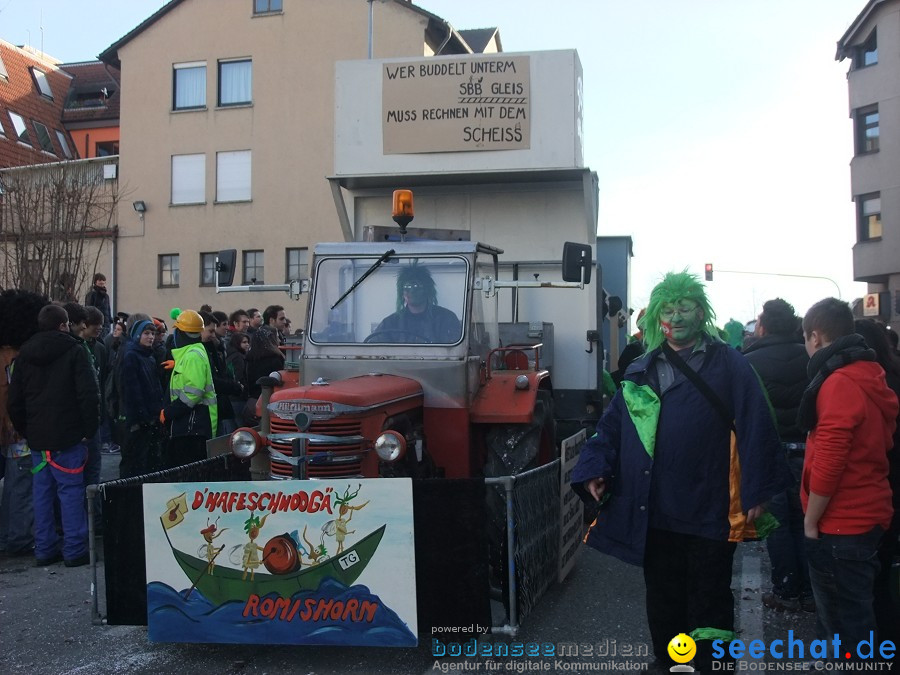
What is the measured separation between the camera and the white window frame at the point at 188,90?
26.3 metres

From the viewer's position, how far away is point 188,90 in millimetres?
26516

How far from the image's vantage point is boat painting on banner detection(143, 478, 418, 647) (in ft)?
14.7

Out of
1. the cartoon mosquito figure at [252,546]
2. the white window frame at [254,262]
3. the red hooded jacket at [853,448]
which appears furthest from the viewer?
the white window frame at [254,262]

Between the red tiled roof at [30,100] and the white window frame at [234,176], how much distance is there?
6.96 metres

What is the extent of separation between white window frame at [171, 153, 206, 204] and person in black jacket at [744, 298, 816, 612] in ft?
74.7

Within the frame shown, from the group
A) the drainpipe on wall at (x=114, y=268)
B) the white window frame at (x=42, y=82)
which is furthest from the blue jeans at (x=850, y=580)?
the white window frame at (x=42, y=82)

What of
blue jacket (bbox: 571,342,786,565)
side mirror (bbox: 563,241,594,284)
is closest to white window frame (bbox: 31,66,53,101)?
side mirror (bbox: 563,241,594,284)

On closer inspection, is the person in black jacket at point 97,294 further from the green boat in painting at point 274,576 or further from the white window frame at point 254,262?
the white window frame at point 254,262

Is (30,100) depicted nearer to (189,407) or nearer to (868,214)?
(189,407)

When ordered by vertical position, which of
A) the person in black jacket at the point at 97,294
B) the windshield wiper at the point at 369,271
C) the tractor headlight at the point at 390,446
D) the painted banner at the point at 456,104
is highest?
the painted banner at the point at 456,104

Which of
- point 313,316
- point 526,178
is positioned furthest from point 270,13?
point 313,316

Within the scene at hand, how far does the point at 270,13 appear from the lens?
25.6 meters

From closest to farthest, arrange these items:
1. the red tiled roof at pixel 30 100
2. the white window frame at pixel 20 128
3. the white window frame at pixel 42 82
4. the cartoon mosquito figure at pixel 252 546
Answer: the cartoon mosquito figure at pixel 252 546, the red tiled roof at pixel 30 100, the white window frame at pixel 20 128, the white window frame at pixel 42 82

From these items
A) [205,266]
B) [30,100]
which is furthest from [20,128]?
[205,266]
